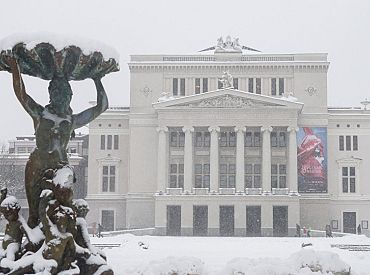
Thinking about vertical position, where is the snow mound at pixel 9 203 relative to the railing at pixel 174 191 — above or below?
below

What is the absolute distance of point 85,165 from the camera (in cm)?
7294

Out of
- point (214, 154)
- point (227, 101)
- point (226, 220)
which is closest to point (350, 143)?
point (227, 101)

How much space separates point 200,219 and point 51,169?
171ft

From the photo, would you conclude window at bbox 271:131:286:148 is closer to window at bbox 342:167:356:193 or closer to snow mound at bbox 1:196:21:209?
window at bbox 342:167:356:193

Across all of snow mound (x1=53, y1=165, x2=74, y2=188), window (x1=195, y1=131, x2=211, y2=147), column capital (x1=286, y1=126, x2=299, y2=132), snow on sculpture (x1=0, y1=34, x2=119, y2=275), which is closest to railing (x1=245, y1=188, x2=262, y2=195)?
column capital (x1=286, y1=126, x2=299, y2=132)

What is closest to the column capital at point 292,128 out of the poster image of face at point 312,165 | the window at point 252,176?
the poster image of face at point 312,165

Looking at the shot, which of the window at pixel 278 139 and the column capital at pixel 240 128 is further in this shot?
the window at pixel 278 139

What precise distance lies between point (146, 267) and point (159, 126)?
49.3 metres

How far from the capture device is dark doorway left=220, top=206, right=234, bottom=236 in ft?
198

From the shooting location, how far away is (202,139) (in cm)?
6294

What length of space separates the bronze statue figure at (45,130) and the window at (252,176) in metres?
52.6

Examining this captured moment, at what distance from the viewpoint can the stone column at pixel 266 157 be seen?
60.2m

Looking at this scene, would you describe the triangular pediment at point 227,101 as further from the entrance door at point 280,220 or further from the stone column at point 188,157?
the entrance door at point 280,220

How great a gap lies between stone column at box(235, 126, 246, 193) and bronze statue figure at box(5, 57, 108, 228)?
51.1 meters
